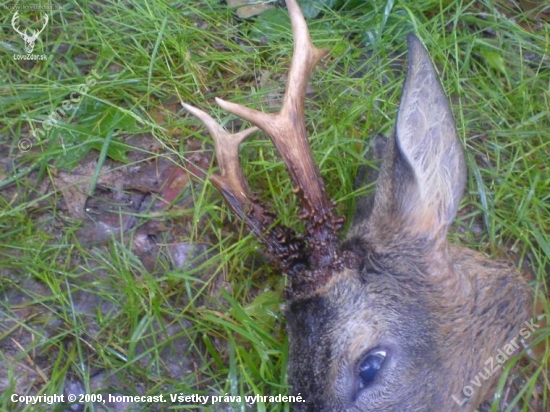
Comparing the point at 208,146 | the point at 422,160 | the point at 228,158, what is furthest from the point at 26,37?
the point at 422,160

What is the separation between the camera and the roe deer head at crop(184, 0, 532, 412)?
3256 millimetres

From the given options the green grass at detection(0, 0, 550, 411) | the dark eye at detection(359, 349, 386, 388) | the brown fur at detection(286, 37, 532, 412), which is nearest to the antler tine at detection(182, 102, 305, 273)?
the brown fur at detection(286, 37, 532, 412)

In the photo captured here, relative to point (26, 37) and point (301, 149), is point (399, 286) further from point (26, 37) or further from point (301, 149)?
point (26, 37)

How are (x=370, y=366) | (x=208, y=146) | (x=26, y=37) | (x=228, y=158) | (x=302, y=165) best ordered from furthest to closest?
(x=26, y=37), (x=208, y=146), (x=228, y=158), (x=302, y=165), (x=370, y=366)

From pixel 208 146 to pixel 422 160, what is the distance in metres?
1.75

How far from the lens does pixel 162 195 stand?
4621mm

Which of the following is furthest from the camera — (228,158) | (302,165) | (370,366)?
(228,158)

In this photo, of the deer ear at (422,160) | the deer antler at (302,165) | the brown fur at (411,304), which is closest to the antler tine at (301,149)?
the deer antler at (302,165)

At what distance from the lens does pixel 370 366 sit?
3.25 metres

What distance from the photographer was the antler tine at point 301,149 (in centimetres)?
357

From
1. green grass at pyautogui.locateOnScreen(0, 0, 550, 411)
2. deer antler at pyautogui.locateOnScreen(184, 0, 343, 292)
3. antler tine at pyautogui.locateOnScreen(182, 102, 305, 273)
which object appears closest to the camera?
deer antler at pyautogui.locateOnScreen(184, 0, 343, 292)

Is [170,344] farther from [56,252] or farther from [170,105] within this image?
[170,105]

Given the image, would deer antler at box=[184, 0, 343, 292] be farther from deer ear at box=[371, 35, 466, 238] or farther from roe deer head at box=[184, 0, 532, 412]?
deer ear at box=[371, 35, 466, 238]

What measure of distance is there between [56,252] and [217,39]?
168 cm
